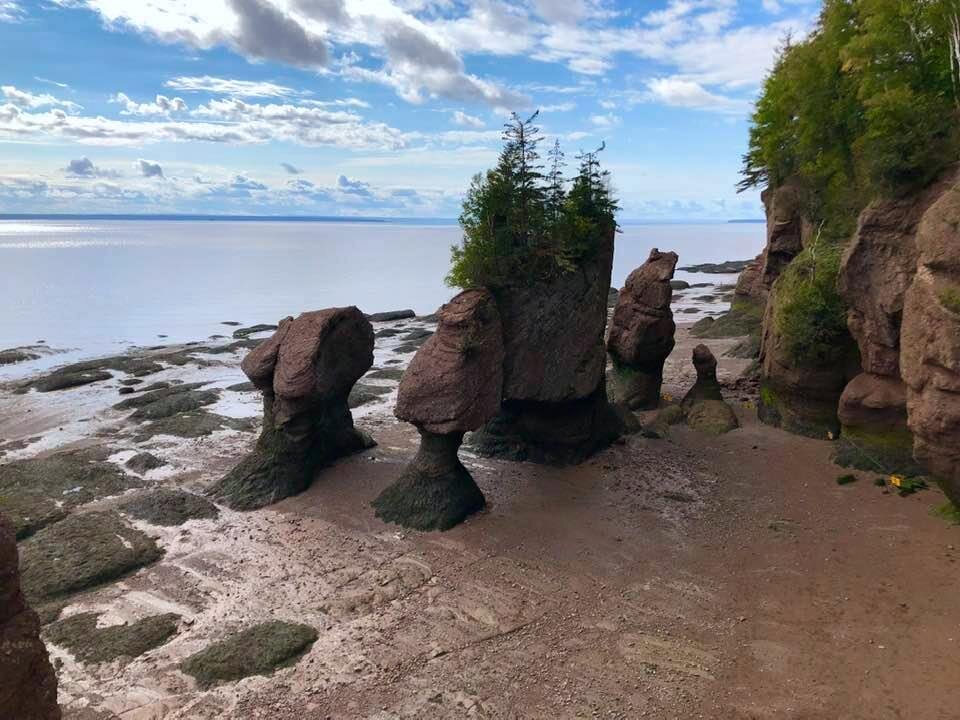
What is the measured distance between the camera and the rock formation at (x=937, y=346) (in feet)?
39.9

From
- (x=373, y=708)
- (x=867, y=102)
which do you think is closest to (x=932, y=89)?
(x=867, y=102)

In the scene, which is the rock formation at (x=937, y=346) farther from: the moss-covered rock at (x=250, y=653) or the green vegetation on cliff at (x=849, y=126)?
the moss-covered rock at (x=250, y=653)

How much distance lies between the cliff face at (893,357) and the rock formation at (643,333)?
3.31 m

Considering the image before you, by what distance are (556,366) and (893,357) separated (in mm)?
8173

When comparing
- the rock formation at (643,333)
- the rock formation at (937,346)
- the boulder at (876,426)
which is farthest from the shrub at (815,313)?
the rock formation at (937,346)

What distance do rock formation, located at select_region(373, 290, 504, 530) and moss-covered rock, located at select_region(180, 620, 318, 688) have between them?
4441mm

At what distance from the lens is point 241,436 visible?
23.2 metres

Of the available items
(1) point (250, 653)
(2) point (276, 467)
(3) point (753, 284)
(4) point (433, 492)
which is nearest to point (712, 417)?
(4) point (433, 492)

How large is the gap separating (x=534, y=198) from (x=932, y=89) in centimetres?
1115

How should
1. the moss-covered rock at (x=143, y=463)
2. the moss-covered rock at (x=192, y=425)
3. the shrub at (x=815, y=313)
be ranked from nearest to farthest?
the shrub at (x=815, y=313) → the moss-covered rock at (x=143, y=463) → the moss-covered rock at (x=192, y=425)

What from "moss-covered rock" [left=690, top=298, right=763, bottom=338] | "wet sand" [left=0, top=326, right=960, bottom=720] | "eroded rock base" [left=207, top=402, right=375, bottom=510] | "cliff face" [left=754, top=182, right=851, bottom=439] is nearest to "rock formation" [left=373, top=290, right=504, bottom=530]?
"wet sand" [left=0, top=326, right=960, bottom=720]

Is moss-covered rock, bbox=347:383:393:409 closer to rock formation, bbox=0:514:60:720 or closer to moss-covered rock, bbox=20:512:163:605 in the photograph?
moss-covered rock, bbox=20:512:163:605

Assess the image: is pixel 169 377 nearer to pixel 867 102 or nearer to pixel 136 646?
pixel 136 646

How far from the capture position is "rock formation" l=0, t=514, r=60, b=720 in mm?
6516
